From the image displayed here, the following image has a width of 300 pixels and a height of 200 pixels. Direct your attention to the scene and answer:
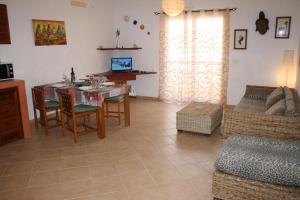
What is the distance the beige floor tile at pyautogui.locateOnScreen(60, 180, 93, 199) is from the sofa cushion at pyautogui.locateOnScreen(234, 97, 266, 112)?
96.6 inches

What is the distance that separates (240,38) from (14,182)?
4.86 meters

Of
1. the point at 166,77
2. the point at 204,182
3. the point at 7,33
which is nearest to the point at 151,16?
the point at 166,77

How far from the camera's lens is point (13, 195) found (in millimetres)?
2604

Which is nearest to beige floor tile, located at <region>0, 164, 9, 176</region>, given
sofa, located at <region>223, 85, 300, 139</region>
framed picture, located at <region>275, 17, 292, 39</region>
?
sofa, located at <region>223, 85, 300, 139</region>

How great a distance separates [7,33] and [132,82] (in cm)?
353

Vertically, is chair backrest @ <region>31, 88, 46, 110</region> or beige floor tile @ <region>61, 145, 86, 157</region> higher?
chair backrest @ <region>31, 88, 46, 110</region>

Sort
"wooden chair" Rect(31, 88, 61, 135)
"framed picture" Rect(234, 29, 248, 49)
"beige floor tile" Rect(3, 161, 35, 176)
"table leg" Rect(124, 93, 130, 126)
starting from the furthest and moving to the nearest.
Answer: "framed picture" Rect(234, 29, 248, 49) < "table leg" Rect(124, 93, 130, 126) < "wooden chair" Rect(31, 88, 61, 135) < "beige floor tile" Rect(3, 161, 35, 176)

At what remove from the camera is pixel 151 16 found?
6.32 m

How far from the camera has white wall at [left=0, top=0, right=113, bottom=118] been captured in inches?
176

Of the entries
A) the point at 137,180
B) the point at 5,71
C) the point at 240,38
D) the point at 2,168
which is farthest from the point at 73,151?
the point at 240,38

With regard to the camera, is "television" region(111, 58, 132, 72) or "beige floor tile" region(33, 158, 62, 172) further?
"television" region(111, 58, 132, 72)

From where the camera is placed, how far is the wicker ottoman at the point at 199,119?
4027 mm

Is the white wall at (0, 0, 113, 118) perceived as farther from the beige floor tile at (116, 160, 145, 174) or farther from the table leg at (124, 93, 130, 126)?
the beige floor tile at (116, 160, 145, 174)

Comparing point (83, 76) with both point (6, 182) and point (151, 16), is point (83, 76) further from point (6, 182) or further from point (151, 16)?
point (6, 182)
